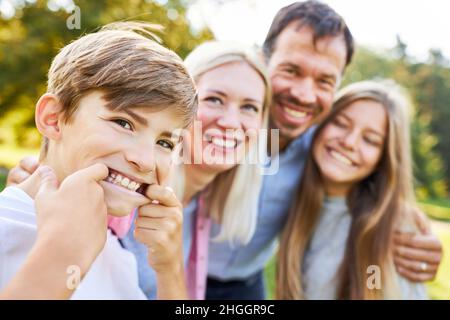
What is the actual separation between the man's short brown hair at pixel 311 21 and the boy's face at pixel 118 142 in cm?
134

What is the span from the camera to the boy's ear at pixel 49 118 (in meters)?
1.22

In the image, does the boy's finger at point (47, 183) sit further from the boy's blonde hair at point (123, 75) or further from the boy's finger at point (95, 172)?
the boy's blonde hair at point (123, 75)

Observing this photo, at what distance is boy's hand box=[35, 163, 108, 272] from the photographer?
90 centimetres

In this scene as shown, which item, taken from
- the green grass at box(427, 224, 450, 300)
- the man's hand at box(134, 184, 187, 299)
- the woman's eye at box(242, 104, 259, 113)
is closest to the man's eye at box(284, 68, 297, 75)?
the woman's eye at box(242, 104, 259, 113)

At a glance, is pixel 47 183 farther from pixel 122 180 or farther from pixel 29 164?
pixel 29 164

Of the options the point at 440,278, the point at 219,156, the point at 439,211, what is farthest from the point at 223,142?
the point at 439,211

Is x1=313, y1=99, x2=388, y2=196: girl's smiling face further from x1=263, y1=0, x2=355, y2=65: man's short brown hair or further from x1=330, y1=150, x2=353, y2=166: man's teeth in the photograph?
x1=263, y1=0, x2=355, y2=65: man's short brown hair

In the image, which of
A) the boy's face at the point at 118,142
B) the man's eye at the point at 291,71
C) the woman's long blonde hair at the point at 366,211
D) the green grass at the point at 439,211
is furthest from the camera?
the green grass at the point at 439,211

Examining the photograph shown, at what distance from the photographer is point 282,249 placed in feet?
8.34

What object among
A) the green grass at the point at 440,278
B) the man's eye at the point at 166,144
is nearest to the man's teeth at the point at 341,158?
the green grass at the point at 440,278

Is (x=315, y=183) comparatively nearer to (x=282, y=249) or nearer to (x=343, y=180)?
(x=343, y=180)

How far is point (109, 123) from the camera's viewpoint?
112cm

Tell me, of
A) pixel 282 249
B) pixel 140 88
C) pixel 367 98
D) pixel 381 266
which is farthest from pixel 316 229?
pixel 140 88
